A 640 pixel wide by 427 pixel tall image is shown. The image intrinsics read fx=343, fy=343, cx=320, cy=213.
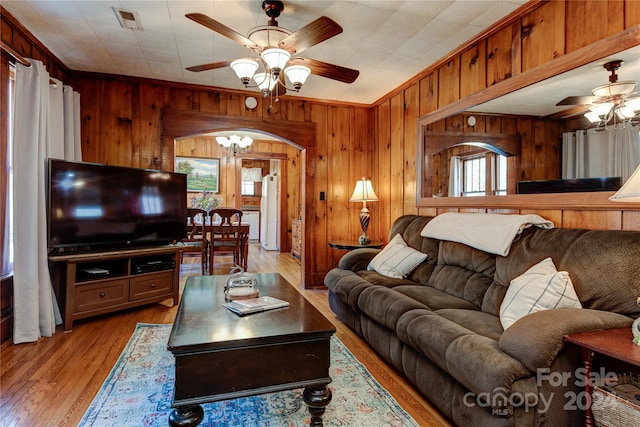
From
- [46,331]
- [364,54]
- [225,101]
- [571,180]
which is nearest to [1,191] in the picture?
[46,331]

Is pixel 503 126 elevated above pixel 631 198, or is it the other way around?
pixel 503 126

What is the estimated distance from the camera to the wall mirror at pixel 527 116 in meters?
2.10

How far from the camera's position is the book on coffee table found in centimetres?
192

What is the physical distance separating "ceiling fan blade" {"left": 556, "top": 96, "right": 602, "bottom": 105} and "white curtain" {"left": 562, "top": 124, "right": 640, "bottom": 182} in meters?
0.18

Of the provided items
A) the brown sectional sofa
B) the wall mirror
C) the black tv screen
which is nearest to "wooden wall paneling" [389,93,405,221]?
the wall mirror

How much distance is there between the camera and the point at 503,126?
278 centimetres

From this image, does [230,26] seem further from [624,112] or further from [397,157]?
[624,112]

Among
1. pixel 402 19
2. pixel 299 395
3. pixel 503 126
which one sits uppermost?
pixel 402 19

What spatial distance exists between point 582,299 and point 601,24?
1.64m

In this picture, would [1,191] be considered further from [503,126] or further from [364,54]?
[503,126]

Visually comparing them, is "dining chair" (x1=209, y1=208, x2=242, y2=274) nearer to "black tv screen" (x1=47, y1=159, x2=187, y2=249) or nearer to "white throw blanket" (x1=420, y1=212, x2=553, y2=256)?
"black tv screen" (x1=47, y1=159, x2=187, y2=249)

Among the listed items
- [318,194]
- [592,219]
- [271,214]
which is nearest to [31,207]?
[318,194]

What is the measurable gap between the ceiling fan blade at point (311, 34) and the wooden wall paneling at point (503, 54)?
60.0 inches

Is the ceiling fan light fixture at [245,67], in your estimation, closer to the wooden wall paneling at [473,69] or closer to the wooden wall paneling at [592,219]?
the wooden wall paneling at [473,69]
